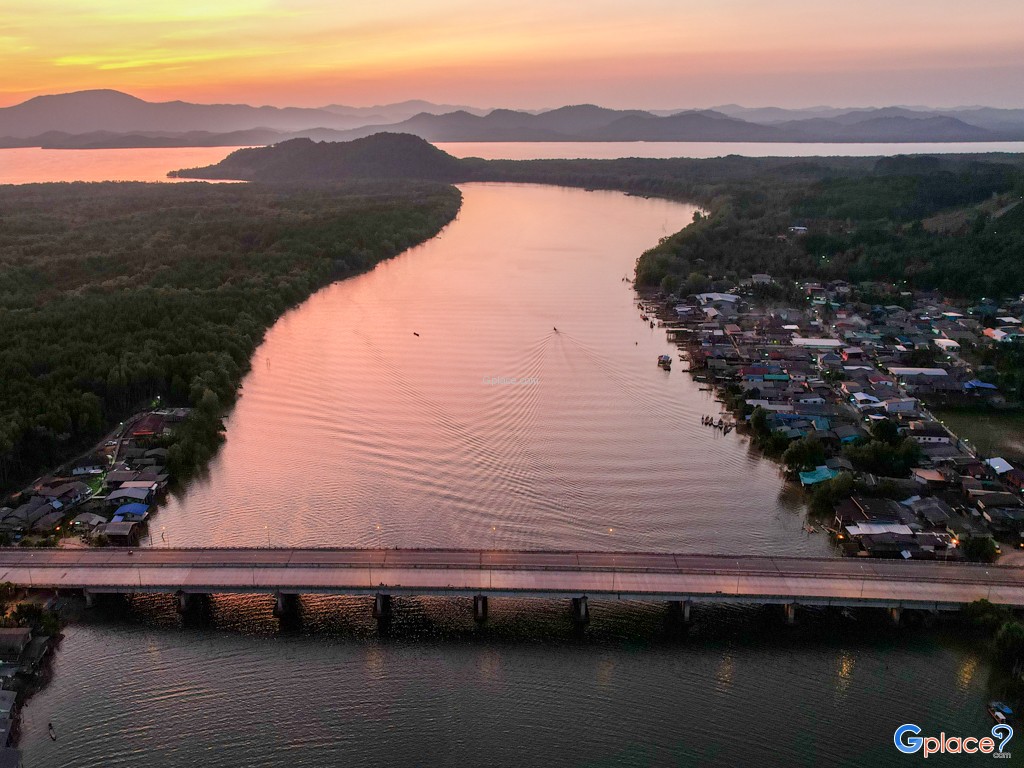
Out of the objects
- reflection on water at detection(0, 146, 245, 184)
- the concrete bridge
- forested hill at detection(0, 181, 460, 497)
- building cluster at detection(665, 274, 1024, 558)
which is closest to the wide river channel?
the concrete bridge

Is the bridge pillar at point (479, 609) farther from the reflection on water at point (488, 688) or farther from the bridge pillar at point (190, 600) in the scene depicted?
the bridge pillar at point (190, 600)

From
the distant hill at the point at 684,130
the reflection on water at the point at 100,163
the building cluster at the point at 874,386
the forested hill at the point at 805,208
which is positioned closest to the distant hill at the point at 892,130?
the distant hill at the point at 684,130

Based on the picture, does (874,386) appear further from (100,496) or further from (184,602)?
(100,496)

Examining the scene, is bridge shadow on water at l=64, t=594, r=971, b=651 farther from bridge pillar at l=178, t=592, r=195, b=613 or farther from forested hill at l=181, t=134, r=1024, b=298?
forested hill at l=181, t=134, r=1024, b=298

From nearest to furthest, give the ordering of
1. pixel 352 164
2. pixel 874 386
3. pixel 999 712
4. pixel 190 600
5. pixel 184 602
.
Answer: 1. pixel 999 712
2. pixel 184 602
3. pixel 190 600
4. pixel 874 386
5. pixel 352 164

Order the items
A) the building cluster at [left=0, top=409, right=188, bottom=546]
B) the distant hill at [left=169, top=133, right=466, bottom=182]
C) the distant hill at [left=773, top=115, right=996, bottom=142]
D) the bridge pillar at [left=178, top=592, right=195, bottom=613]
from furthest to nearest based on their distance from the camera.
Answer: the distant hill at [left=773, top=115, right=996, bottom=142], the distant hill at [left=169, top=133, right=466, bottom=182], the building cluster at [left=0, top=409, right=188, bottom=546], the bridge pillar at [left=178, top=592, right=195, bottom=613]

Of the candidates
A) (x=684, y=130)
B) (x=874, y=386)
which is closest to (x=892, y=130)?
(x=684, y=130)

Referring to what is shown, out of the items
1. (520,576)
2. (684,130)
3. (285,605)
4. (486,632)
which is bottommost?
(486,632)
